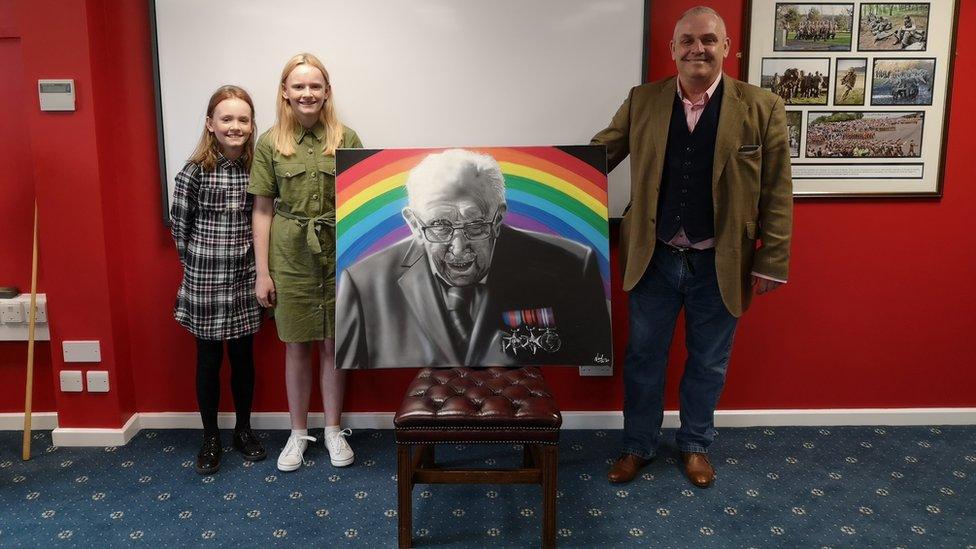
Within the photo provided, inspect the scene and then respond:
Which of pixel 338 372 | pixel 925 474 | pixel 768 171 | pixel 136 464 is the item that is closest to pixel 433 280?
pixel 338 372

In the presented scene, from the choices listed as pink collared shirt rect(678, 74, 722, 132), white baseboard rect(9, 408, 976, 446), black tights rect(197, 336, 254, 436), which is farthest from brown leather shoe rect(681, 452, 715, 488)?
black tights rect(197, 336, 254, 436)

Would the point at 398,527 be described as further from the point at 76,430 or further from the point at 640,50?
the point at 640,50

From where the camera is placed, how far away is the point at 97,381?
9.18 feet

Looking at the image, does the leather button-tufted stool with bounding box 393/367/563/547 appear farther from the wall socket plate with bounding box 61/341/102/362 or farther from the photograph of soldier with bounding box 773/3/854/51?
the photograph of soldier with bounding box 773/3/854/51

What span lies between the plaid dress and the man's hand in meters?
1.80

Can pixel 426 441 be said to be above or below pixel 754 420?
above

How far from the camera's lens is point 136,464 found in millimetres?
2650

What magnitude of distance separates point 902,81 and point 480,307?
190cm

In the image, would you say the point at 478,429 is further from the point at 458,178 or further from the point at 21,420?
the point at 21,420

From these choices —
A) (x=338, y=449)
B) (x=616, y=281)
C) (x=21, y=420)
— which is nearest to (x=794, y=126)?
(x=616, y=281)

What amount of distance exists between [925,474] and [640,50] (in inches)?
73.7

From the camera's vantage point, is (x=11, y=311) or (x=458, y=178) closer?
(x=458, y=178)

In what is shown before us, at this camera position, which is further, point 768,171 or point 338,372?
point 338,372

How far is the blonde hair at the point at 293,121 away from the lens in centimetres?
242
